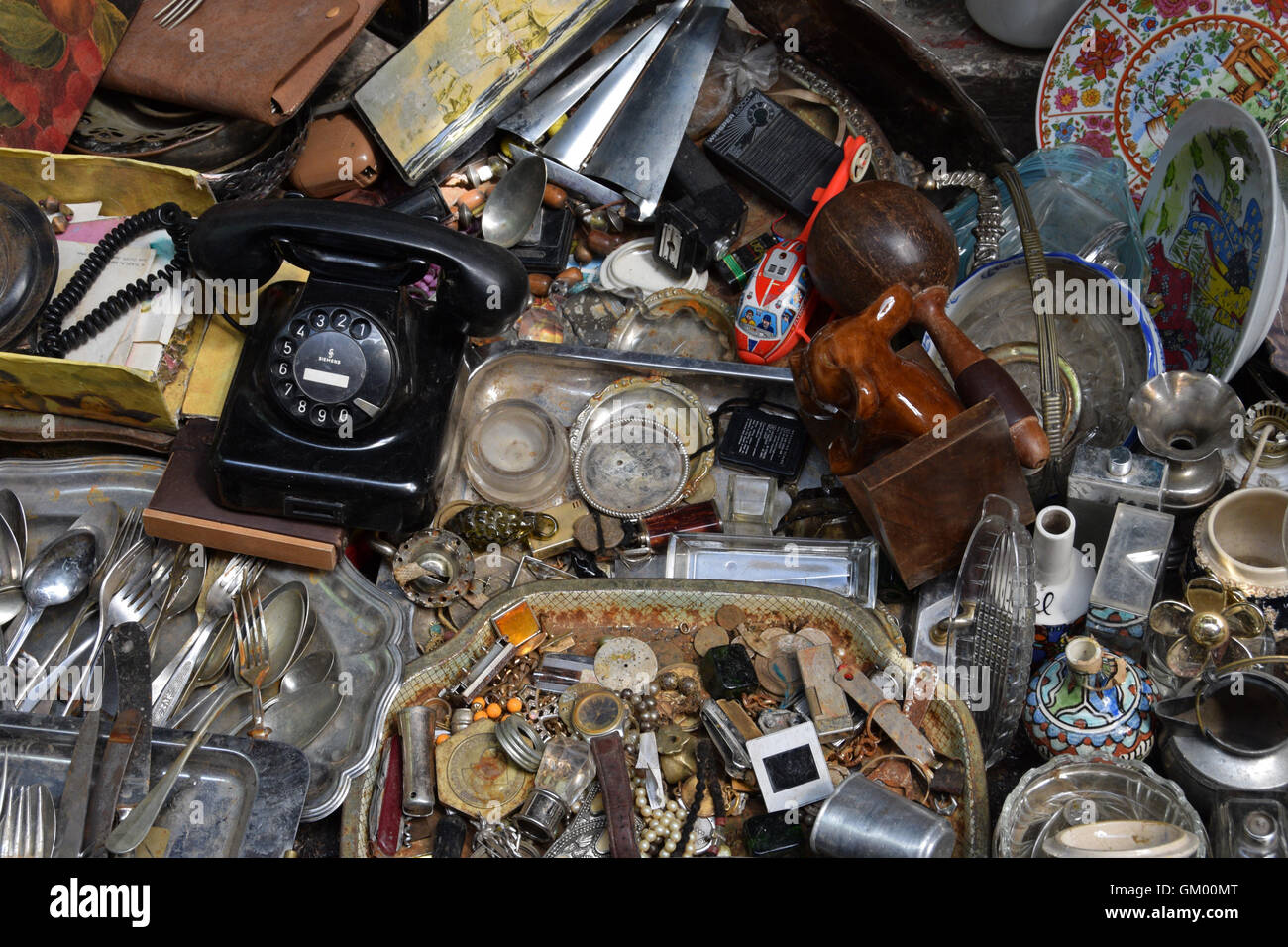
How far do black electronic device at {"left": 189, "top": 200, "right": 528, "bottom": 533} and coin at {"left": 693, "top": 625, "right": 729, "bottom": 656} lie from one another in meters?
0.54

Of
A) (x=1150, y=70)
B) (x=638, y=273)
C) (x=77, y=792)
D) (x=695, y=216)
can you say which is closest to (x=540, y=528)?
(x=638, y=273)

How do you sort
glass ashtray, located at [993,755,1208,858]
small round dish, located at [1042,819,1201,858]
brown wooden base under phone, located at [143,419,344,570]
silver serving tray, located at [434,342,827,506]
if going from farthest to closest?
silver serving tray, located at [434,342,827,506] → brown wooden base under phone, located at [143,419,344,570] → glass ashtray, located at [993,755,1208,858] → small round dish, located at [1042,819,1201,858]

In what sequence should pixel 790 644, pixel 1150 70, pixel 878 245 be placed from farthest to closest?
1. pixel 1150 70
2. pixel 878 245
3. pixel 790 644

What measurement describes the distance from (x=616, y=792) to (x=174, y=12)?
6.34 ft

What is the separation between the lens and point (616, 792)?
1.75 metres

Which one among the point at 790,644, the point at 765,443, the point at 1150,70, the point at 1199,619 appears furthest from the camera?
the point at 1150,70

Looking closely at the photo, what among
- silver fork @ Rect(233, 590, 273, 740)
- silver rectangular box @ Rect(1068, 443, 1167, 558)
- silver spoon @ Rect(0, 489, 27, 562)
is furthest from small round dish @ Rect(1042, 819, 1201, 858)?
silver spoon @ Rect(0, 489, 27, 562)

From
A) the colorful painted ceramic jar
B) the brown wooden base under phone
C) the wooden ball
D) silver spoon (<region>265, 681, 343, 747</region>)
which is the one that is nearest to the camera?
the colorful painted ceramic jar

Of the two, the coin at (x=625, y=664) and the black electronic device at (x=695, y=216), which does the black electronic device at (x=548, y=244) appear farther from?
the coin at (x=625, y=664)

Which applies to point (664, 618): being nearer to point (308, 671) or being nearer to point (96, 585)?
point (308, 671)

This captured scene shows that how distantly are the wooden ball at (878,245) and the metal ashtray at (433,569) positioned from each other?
90 cm

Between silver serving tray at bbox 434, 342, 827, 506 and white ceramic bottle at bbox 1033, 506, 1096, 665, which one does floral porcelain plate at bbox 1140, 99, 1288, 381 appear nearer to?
white ceramic bottle at bbox 1033, 506, 1096, 665

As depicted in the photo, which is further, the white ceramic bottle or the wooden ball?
the wooden ball

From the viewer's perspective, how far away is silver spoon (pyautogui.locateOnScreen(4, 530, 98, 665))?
197 centimetres
